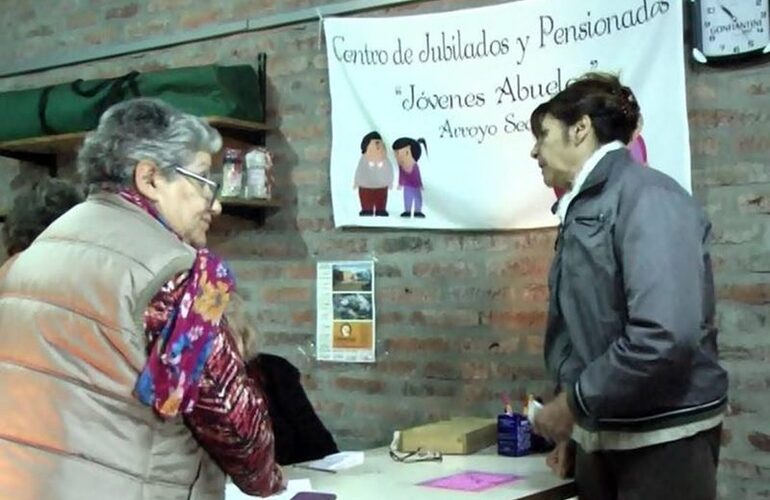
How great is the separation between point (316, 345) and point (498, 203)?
0.83m

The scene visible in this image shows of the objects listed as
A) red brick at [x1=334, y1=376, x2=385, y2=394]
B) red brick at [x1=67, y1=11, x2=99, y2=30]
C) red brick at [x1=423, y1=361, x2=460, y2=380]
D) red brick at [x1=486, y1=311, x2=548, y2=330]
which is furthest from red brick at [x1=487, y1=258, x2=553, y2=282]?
red brick at [x1=67, y1=11, x2=99, y2=30]

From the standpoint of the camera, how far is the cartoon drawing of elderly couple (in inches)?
129

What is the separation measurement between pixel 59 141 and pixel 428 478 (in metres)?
2.10

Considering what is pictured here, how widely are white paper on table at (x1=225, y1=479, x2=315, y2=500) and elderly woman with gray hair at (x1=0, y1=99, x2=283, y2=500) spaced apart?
54cm

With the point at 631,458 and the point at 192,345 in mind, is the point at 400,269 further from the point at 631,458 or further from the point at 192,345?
the point at 192,345

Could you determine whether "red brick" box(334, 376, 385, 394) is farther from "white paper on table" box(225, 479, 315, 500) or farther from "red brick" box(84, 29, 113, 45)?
"red brick" box(84, 29, 113, 45)

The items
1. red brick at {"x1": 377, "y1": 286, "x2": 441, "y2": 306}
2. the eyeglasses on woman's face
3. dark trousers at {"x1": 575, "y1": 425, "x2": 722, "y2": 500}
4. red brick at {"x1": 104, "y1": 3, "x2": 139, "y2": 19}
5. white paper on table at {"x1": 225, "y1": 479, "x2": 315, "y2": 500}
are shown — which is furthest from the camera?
red brick at {"x1": 104, "y1": 3, "x2": 139, "y2": 19}

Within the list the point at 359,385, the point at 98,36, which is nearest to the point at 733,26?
the point at 359,385

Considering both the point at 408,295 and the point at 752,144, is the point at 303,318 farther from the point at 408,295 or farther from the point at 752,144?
the point at 752,144

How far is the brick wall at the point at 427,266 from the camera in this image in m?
2.65

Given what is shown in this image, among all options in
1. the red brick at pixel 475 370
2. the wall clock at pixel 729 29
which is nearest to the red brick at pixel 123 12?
the red brick at pixel 475 370

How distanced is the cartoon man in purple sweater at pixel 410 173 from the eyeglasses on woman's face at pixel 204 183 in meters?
1.52

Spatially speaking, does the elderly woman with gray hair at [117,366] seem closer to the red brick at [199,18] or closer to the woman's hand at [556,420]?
the woman's hand at [556,420]

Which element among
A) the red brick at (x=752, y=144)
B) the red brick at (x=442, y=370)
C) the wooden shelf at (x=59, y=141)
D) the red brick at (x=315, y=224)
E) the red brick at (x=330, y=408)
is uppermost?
the wooden shelf at (x=59, y=141)
